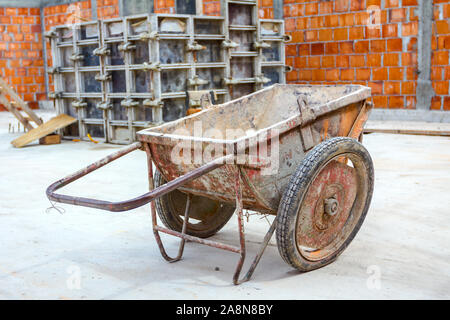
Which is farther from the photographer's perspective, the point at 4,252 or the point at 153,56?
the point at 153,56

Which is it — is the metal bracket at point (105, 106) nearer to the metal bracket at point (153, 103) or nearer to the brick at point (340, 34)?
the metal bracket at point (153, 103)

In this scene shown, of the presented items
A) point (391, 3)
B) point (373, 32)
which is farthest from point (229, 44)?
point (391, 3)

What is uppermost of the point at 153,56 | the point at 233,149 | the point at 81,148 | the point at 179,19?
the point at 179,19

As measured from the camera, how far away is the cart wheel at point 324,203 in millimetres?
3115

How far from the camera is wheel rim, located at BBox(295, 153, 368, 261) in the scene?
10.9ft

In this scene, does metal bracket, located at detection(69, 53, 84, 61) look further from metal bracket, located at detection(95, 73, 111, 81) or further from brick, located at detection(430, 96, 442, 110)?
brick, located at detection(430, 96, 442, 110)

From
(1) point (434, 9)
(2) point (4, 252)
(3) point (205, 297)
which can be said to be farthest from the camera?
(1) point (434, 9)

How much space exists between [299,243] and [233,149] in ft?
2.47

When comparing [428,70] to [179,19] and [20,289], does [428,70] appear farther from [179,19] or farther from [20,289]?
[20,289]

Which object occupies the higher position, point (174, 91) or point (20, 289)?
point (174, 91)

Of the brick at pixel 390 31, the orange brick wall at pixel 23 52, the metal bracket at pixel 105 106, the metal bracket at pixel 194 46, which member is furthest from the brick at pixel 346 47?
the orange brick wall at pixel 23 52

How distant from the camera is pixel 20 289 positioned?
3223 millimetres

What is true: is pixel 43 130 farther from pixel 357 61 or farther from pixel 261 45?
pixel 357 61

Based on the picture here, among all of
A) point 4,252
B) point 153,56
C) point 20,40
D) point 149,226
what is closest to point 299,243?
point 149,226
